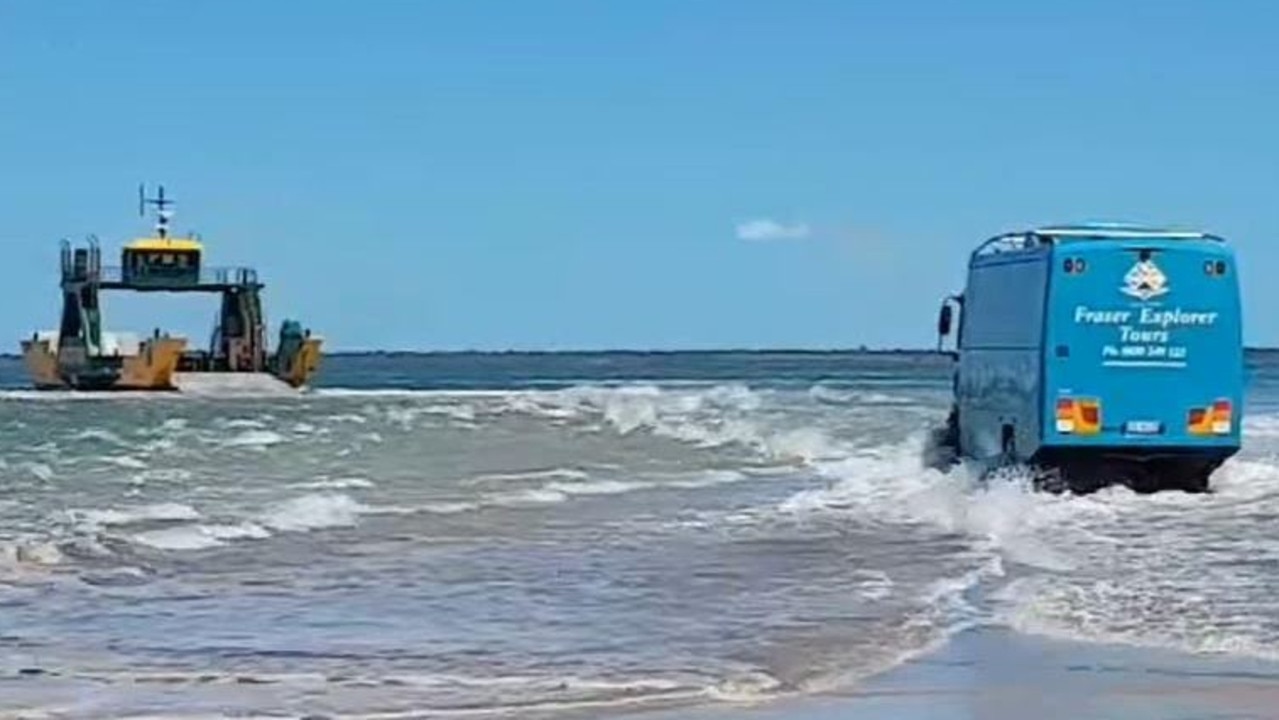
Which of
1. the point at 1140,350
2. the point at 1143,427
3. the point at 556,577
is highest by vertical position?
the point at 1140,350

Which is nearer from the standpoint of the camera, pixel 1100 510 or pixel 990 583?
pixel 990 583

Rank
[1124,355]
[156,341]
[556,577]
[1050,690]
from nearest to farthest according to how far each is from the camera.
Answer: [1050,690]
[556,577]
[1124,355]
[156,341]

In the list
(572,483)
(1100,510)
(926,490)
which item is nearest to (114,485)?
(572,483)

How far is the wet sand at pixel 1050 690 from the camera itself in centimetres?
1166

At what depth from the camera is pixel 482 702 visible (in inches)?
490

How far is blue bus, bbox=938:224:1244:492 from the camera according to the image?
25938mm

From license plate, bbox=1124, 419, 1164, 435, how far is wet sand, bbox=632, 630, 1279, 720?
12.3 m

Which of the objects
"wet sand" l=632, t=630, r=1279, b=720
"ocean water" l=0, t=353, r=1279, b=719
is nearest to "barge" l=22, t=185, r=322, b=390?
"ocean water" l=0, t=353, r=1279, b=719

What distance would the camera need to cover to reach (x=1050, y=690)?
489 inches

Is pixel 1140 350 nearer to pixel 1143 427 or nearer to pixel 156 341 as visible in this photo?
pixel 1143 427

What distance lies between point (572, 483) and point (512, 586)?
52.6ft

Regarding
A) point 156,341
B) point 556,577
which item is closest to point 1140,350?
point 556,577

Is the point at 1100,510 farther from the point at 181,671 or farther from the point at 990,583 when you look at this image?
the point at 181,671

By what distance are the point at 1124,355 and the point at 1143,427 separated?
787mm
